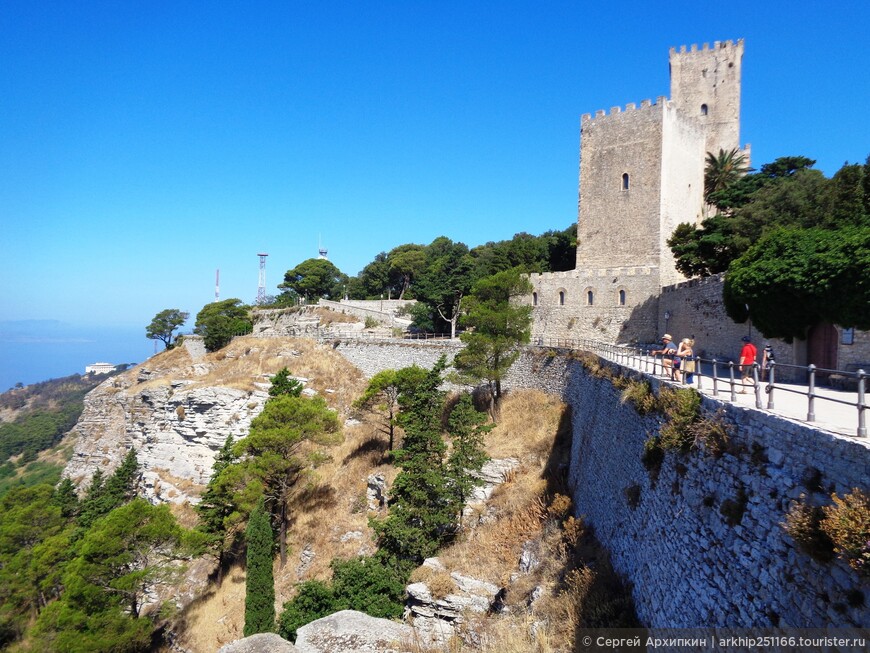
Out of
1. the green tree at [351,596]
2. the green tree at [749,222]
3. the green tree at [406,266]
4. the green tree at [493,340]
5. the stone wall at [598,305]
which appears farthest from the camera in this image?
the green tree at [406,266]

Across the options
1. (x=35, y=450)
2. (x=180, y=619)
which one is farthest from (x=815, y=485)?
(x=35, y=450)

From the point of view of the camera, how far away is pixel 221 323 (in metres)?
49.8

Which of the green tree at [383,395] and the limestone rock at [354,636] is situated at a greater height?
the green tree at [383,395]

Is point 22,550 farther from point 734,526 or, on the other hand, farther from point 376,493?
point 734,526

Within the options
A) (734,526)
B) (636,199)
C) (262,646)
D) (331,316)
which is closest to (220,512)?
(262,646)

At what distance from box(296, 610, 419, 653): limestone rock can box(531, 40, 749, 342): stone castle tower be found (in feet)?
67.4

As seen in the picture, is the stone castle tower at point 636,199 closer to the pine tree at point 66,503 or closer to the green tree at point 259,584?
the green tree at point 259,584

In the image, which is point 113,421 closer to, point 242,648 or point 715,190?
point 242,648

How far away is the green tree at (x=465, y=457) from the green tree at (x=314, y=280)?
175ft

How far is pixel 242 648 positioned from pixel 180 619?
12.6 metres

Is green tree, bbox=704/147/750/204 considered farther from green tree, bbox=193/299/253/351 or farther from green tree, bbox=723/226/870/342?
green tree, bbox=193/299/253/351

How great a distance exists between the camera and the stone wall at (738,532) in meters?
4.38

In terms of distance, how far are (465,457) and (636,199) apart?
20.2m

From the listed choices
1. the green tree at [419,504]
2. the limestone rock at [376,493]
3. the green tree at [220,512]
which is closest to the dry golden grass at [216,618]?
the green tree at [220,512]
